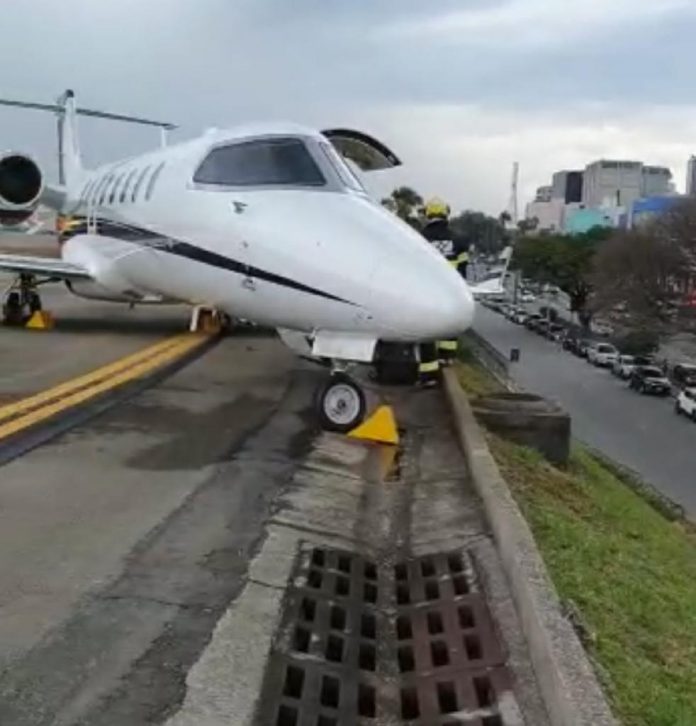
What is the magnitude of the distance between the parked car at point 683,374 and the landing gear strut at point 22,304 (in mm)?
41034

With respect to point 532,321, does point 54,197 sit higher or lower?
higher

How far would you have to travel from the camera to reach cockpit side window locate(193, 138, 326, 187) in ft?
32.0

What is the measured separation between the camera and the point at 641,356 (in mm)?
66062

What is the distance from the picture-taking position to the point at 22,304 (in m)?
18.5

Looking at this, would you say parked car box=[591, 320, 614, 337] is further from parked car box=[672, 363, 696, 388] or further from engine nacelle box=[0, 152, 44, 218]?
engine nacelle box=[0, 152, 44, 218]

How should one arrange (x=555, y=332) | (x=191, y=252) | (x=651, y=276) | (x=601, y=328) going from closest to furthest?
1. (x=191, y=252)
2. (x=651, y=276)
3. (x=555, y=332)
4. (x=601, y=328)

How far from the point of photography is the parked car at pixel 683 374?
55.8m

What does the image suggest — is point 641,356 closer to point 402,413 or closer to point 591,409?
point 591,409

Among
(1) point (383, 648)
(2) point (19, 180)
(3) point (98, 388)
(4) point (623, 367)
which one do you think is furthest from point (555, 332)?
(1) point (383, 648)

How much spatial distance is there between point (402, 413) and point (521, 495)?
10.4 ft

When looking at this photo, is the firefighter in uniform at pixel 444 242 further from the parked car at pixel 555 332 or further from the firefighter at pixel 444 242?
the parked car at pixel 555 332

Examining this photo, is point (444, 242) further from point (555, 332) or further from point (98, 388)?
point (555, 332)

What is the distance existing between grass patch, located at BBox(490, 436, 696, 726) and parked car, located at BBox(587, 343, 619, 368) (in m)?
52.0

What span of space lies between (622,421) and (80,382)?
3030 centimetres
